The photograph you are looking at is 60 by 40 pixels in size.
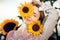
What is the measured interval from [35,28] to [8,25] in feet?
0.79

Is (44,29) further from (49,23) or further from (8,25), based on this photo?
(8,25)

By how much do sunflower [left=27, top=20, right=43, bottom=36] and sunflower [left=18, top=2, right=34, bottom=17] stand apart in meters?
0.09

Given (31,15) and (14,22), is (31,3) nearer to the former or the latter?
(31,15)

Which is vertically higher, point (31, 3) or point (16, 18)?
point (31, 3)

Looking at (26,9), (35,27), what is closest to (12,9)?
(26,9)

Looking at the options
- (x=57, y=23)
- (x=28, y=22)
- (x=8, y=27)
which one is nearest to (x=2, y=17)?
(x=8, y=27)

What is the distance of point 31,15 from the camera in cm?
120

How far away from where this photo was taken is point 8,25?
1191mm

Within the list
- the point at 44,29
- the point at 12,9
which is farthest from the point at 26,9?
the point at 44,29

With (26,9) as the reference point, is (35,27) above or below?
below

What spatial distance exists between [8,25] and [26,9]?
0.21 meters

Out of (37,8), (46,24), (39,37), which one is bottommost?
(39,37)

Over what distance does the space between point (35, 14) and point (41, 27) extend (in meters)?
0.13

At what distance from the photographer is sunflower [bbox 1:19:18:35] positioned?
3.85ft
